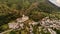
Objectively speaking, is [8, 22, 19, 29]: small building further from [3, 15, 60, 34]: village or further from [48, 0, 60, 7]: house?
[48, 0, 60, 7]: house

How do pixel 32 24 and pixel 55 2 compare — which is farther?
pixel 55 2

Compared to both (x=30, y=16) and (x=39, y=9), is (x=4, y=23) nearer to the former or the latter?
(x=30, y=16)

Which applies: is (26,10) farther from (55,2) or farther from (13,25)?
(55,2)

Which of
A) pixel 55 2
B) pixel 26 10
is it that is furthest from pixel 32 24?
pixel 55 2

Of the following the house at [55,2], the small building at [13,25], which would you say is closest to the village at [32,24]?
the small building at [13,25]

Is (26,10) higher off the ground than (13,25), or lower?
higher

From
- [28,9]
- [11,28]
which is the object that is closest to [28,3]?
[28,9]

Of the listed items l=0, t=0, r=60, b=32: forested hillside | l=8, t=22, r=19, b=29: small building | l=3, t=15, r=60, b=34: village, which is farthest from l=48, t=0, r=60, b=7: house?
l=8, t=22, r=19, b=29: small building

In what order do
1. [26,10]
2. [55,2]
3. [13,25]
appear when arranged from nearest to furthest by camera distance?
1. [13,25]
2. [26,10]
3. [55,2]

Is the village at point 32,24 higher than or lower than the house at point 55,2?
lower

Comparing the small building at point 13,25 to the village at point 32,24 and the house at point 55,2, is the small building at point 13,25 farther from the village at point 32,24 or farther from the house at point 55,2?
the house at point 55,2

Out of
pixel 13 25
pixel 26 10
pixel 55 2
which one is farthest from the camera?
pixel 55 2
